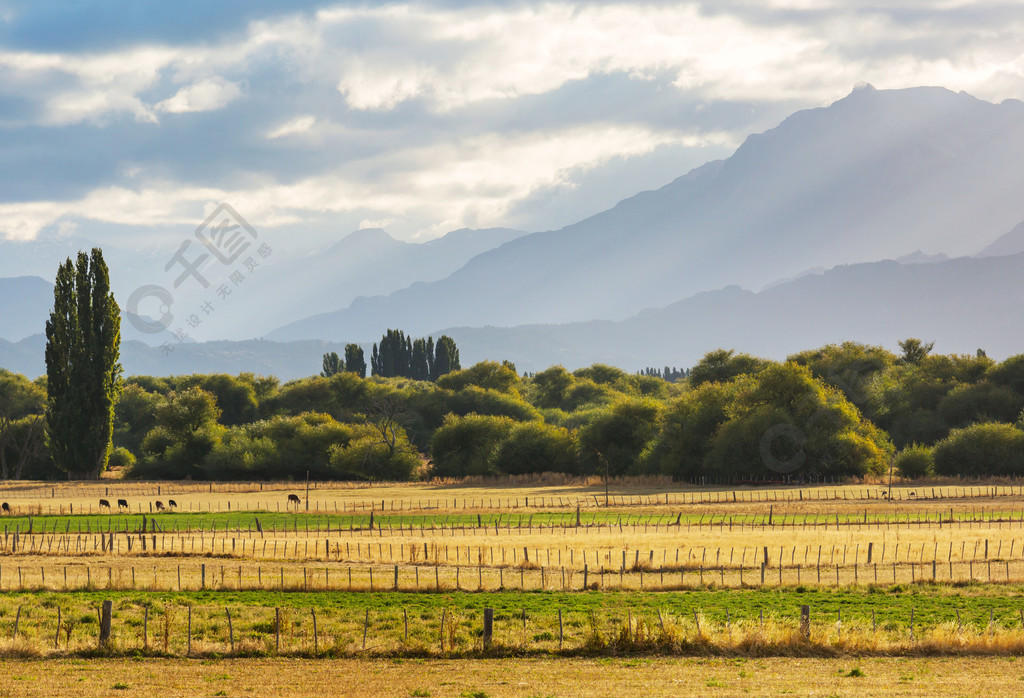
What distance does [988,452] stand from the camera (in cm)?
10650

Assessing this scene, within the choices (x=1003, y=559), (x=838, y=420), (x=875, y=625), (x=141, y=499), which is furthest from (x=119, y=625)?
(x=838, y=420)

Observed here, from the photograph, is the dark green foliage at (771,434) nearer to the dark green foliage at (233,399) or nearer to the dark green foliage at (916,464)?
the dark green foliage at (916,464)

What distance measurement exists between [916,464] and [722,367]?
51997 millimetres

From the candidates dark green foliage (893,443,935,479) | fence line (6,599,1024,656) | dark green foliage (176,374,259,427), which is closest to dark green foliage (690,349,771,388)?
dark green foliage (893,443,935,479)

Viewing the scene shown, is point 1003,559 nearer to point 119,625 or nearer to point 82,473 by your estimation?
point 119,625

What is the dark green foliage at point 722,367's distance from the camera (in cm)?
15688

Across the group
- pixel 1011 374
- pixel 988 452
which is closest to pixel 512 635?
pixel 988 452

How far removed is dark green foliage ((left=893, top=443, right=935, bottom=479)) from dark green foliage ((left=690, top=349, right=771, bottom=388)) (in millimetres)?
47160

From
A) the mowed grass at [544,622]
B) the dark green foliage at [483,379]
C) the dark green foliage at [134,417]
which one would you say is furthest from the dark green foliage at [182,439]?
the mowed grass at [544,622]

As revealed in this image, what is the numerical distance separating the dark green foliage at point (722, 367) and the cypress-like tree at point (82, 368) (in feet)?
289

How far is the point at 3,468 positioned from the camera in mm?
131625

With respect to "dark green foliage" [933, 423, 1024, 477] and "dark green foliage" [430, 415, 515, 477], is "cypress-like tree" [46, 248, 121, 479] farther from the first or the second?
"dark green foliage" [933, 423, 1024, 477]

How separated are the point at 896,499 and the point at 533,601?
192 feet

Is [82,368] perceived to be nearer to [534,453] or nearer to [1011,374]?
[534,453]
